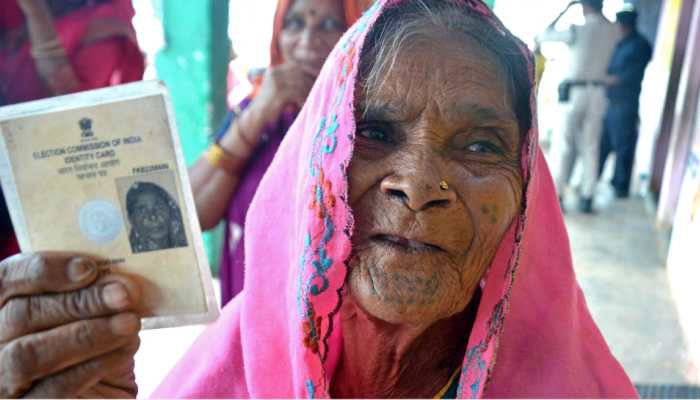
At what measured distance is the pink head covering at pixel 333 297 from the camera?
1.02 meters

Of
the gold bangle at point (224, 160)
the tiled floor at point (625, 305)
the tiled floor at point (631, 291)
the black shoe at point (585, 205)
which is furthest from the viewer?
the black shoe at point (585, 205)

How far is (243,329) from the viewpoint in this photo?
115 centimetres

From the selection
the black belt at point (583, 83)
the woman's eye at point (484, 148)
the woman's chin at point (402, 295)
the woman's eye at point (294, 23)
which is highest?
the woman's eye at point (294, 23)

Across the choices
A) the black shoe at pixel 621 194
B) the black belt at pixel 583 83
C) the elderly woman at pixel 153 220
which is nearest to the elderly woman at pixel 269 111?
the elderly woman at pixel 153 220

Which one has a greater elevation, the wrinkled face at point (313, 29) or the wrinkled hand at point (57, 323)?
the wrinkled face at point (313, 29)

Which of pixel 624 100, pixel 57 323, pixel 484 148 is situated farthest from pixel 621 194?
pixel 57 323

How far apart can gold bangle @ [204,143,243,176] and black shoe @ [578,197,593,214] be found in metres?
5.74

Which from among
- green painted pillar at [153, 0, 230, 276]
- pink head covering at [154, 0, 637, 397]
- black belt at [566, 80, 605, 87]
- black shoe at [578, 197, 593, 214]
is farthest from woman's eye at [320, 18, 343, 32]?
black shoe at [578, 197, 593, 214]

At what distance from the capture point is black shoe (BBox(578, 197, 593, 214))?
264 inches

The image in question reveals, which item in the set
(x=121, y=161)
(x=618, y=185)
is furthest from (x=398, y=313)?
(x=618, y=185)

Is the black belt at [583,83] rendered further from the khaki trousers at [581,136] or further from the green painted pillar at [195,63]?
the green painted pillar at [195,63]

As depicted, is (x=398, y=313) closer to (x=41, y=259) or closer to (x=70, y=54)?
(x=41, y=259)

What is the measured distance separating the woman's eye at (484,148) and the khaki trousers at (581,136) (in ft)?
19.2

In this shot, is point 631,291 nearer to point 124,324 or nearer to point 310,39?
point 310,39
